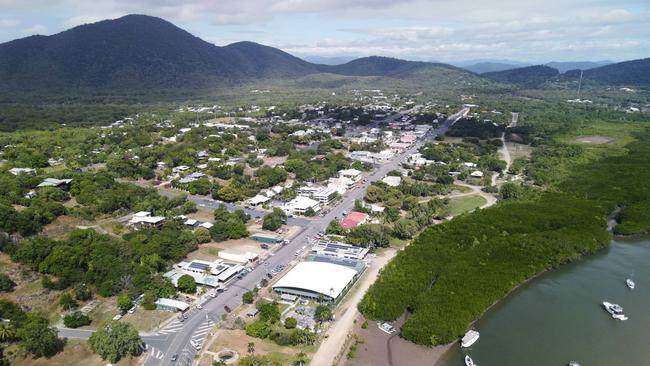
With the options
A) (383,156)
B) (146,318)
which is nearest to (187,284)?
(146,318)

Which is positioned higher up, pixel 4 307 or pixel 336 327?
pixel 4 307

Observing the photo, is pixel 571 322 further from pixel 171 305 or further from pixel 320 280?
pixel 171 305

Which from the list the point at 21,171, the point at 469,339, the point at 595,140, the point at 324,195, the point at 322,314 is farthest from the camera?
the point at 595,140

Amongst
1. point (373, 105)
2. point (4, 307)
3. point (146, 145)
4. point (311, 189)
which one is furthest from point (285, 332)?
point (373, 105)

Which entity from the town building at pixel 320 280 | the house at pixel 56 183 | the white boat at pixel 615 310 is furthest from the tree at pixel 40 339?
the white boat at pixel 615 310

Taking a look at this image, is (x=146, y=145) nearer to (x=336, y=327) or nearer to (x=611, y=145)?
(x=336, y=327)

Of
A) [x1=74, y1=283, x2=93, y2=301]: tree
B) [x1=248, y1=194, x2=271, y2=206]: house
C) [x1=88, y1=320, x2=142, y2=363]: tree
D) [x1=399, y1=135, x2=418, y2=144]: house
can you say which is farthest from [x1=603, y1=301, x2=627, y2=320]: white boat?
[x1=399, y1=135, x2=418, y2=144]: house
